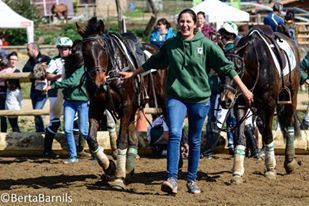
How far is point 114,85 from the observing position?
29.8 feet

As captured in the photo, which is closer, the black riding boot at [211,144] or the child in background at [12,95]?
the black riding boot at [211,144]

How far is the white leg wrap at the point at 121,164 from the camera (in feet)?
29.7

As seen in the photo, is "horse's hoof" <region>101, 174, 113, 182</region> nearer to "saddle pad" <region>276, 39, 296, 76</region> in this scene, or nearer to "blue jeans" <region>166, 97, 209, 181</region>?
"blue jeans" <region>166, 97, 209, 181</region>

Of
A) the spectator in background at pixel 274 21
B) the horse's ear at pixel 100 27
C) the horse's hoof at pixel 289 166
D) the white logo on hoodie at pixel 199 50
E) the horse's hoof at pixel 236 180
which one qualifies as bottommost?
the horse's hoof at pixel 289 166

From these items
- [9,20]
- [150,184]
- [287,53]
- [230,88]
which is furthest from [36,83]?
[9,20]

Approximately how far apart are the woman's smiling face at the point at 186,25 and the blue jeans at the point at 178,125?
2.38ft

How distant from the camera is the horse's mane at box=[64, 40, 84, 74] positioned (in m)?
10.6

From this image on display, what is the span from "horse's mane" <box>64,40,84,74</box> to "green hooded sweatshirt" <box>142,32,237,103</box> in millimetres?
2602

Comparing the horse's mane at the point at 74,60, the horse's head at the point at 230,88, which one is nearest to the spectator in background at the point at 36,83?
the horse's mane at the point at 74,60

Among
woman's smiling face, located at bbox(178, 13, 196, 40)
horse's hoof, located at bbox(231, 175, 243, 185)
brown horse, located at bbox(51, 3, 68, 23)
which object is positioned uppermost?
woman's smiling face, located at bbox(178, 13, 196, 40)

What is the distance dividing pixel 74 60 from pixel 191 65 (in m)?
3.05

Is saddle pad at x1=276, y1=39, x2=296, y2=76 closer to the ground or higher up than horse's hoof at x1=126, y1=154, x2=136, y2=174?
higher up

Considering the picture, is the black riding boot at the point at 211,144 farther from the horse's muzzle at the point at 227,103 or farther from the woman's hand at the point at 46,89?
the horse's muzzle at the point at 227,103

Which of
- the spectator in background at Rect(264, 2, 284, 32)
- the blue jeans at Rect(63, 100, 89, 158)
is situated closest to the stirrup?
the spectator in background at Rect(264, 2, 284, 32)
